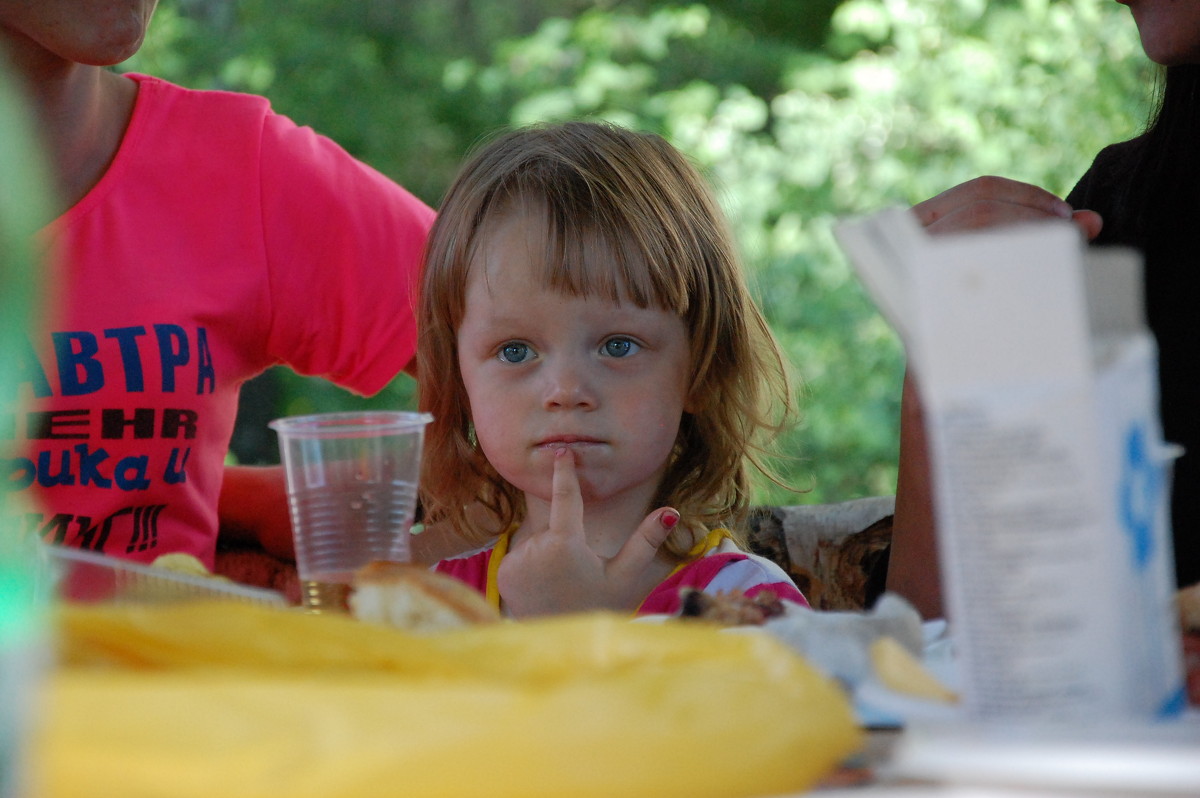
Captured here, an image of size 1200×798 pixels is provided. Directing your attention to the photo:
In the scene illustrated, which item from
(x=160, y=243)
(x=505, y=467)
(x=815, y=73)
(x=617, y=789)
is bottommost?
(x=617, y=789)

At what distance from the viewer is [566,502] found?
4.24 ft

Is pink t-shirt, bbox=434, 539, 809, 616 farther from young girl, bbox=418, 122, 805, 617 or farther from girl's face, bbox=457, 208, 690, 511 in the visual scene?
girl's face, bbox=457, 208, 690, 511

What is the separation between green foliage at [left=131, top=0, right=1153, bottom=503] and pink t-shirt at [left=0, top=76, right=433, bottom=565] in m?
2.29

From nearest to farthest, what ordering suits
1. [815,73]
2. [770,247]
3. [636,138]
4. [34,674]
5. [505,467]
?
1. [34,674]
2. [505,467]
3. [636,138]
4. [770,247]
5. [815,73]

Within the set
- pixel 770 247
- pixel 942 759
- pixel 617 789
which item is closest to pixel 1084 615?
pixel 942 759

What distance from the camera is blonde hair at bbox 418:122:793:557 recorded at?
1402 mm

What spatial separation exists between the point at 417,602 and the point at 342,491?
0.54 feet

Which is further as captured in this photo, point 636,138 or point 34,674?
point 636,138

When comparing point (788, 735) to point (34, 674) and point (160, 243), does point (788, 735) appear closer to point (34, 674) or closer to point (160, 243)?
point (34, 674)

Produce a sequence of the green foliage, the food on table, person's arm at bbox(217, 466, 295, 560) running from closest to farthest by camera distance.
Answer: the food on table, person's arm at bbox(217, 466, 295, 560), the green foliage

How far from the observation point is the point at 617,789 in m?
0.52

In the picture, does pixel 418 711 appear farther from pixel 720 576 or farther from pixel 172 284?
pixel 172 284

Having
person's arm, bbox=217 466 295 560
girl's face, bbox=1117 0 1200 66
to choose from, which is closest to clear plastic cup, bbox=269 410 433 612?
person's arm, bbox=217 466 295 560

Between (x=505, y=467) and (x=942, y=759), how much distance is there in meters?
0.92
